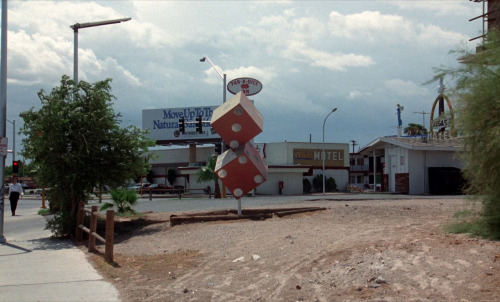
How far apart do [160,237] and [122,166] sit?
324 cm

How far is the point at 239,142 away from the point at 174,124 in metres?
45.1

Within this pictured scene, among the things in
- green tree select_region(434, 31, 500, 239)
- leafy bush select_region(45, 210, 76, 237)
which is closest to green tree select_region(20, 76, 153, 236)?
leafy bush select_region(45, 210, 76, 237)

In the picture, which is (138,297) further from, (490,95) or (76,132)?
(76,132)

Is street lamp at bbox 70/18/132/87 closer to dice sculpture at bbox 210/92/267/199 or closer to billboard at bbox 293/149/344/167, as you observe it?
dice sculpture at bbox 210/92/267/199

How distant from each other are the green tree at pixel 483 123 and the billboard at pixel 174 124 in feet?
165

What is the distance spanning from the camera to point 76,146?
1578 centimetres

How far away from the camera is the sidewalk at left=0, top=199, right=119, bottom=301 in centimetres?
808

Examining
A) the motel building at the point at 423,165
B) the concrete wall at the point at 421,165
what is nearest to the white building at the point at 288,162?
the motel building at the point at 423,165

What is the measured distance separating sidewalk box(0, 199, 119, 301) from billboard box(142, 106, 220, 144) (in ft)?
141

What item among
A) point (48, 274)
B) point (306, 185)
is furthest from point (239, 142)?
point (306, 185)

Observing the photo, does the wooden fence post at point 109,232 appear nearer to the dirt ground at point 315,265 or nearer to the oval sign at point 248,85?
the dirt ground at point 315,265

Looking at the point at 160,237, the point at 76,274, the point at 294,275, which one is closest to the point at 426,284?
the point at 294,275

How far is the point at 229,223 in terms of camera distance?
1509 cm

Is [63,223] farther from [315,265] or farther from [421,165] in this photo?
[421,165]
